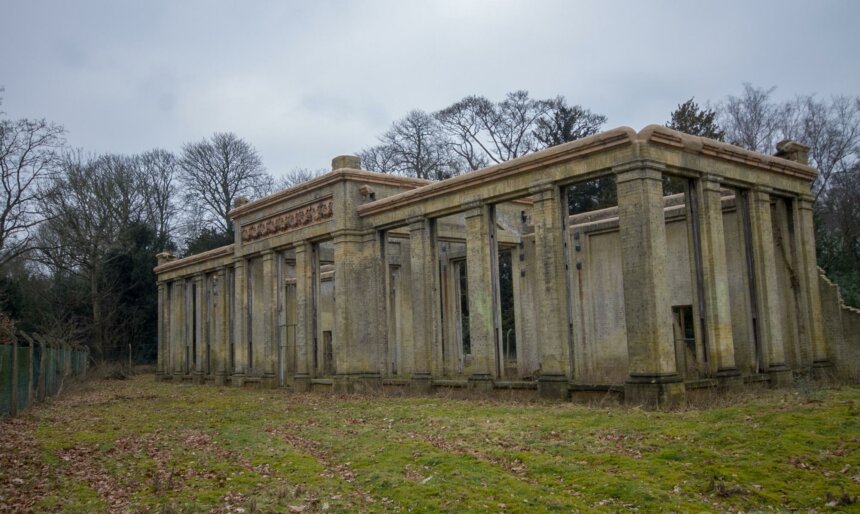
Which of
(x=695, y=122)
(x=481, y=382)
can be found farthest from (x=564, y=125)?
(x=481, y=382)

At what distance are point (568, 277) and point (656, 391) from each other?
141 inches

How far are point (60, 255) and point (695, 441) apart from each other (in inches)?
1457

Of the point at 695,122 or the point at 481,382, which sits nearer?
the point at 481,382

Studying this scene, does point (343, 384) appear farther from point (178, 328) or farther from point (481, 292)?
point (178, 328)

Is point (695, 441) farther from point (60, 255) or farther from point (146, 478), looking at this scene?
point (60, 255)

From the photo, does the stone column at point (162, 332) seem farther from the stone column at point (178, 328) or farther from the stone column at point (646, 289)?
the stone column at point (646, 289)

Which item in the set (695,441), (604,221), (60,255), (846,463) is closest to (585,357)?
(604,221)

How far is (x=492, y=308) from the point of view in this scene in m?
20.0

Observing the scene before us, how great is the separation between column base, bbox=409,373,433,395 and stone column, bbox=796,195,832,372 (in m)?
9.84

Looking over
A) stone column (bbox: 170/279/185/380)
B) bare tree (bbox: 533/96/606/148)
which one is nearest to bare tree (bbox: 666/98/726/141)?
bare tree (bbox: 533/96/606/148)

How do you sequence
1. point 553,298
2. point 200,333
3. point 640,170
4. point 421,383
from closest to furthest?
point 640,170
point 553,298
point 421,383
point 200,333

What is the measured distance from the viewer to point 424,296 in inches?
867

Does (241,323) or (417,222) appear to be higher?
(417,222)

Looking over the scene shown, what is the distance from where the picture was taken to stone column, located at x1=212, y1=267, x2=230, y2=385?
32469mm
